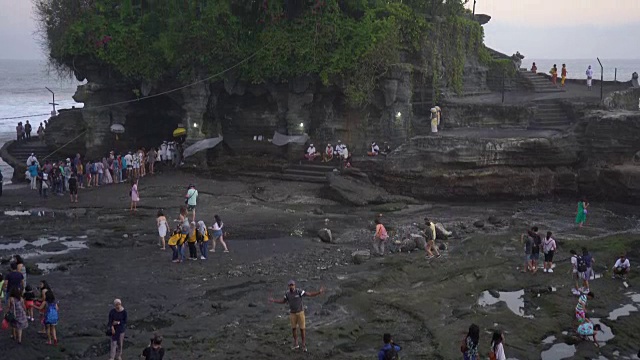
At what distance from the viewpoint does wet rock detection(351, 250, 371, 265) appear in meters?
22.6

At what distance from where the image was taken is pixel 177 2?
3544 cm

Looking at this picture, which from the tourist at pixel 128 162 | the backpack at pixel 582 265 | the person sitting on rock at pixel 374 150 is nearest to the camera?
the backpack at pixel 582 265

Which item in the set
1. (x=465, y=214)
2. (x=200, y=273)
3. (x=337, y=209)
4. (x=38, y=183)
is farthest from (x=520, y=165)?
(x=38, y=183)

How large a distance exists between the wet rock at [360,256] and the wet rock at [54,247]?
9496 mm

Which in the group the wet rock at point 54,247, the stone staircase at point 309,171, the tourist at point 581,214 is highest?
the stone staircase at point 309,171

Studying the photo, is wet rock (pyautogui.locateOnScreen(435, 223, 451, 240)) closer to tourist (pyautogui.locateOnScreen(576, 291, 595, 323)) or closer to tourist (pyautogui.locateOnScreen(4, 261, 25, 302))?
tourist (pyautogui.locateOnScreen(576, 291, 595, 323))

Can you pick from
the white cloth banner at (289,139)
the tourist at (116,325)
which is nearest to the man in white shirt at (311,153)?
the white cloth banner at (289,139)

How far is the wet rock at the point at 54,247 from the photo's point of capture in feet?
77.7

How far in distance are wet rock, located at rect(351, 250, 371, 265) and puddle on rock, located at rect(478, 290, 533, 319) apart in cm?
396

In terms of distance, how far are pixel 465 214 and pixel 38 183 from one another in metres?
18.5

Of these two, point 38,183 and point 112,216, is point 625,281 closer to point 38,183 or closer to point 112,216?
point 112,216

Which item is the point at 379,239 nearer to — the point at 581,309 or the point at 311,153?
the point at 581,309

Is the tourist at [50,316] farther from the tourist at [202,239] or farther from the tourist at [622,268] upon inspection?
the tourist at [622,268]

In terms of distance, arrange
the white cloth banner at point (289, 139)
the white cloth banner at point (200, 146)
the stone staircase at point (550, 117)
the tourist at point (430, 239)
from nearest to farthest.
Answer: the tourist at point (430, 239) → the stone staircase at point (550, 117) → the white cloth banner at point (200, 146) → the white cloth banner at point (289, 139)
